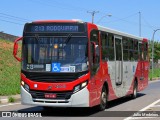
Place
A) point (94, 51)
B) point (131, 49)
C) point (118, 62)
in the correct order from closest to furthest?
point (94, 51) < point (118, 62) < point (131, 49)

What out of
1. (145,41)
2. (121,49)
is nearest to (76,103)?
(121,49)

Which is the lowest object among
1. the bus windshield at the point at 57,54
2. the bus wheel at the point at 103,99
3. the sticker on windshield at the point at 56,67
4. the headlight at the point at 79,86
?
the bus wheel at the point at 103,99

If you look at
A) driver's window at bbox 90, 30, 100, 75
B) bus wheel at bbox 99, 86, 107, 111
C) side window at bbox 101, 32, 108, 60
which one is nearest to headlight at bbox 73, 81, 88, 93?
driver's window at bbox 90, 30, 100, 75

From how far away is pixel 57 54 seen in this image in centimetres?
1314

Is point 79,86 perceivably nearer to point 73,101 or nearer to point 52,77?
point 73,101

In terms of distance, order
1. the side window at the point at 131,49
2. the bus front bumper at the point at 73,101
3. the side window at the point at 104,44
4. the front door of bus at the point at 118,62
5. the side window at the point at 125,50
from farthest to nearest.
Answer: the side window at the point at 131,49 → the side window at the point at 125,50 → the front door of bus at the point at 118,62 → the side window at the point at 104,44 → the bus front bumper at the point at 73,101

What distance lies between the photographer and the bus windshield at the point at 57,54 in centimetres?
1305

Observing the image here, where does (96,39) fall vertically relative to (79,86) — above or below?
above

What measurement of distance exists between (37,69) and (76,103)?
5.41 feet

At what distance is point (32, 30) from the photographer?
13.7 m

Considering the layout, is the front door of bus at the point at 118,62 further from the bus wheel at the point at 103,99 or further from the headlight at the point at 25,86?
the headlight at the point at 25,86

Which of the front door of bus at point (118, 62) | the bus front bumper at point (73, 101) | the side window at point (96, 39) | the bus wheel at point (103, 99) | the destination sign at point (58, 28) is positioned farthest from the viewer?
the front door of bus at point (118, 62)

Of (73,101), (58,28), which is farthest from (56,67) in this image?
(58,28)

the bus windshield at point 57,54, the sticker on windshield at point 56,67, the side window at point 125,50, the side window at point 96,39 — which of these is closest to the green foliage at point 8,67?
the side window at point 125,50
